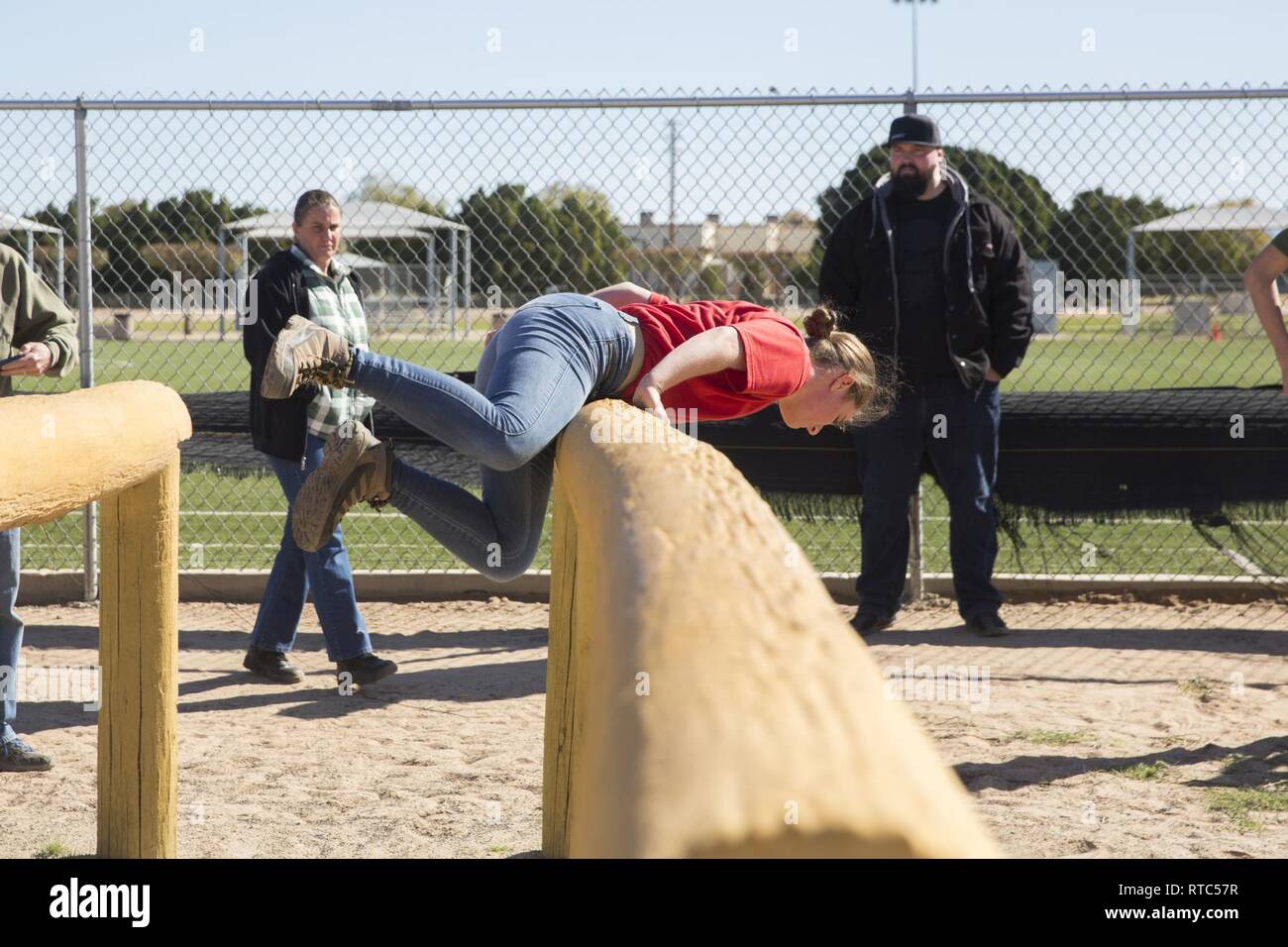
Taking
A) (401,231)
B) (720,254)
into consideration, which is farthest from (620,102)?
(401,231)

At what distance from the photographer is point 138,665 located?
348 cm

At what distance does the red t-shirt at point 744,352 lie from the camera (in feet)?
12.6

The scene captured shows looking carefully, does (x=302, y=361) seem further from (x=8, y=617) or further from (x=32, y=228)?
(x=32, y=228)

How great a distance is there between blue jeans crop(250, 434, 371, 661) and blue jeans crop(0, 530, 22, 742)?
4.07 ft

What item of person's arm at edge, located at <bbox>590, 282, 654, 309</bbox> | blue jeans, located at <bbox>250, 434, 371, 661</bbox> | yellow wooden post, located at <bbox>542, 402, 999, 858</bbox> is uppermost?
person's arm at edge, located at <bbox>590, 282, 654, 309</bbox>

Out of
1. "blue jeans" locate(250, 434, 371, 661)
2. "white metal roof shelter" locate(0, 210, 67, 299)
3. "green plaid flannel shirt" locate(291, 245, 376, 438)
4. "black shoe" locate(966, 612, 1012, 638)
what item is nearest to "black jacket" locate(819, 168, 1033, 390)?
"black shoe" locate(966, 612, 1012, 638)

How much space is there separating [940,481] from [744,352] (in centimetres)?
388

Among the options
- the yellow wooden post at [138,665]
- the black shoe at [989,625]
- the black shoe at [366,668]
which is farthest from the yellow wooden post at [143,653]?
the black shoe at [989,625]

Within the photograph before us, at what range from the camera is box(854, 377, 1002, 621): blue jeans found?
726cm

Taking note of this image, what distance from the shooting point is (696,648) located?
1.12 meters

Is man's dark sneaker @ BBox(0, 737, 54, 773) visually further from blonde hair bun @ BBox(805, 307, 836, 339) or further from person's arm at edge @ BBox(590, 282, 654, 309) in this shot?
blonde hair bun @ BBox(805, 307, 836, 339)

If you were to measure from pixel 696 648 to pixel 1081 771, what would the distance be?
4367 millimetres
